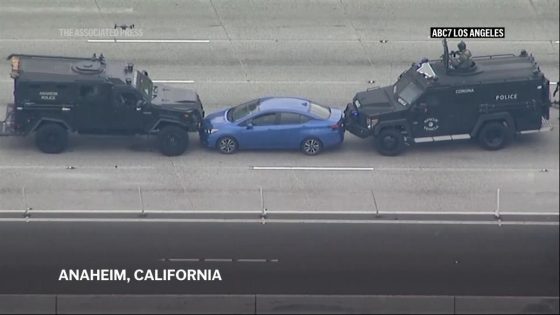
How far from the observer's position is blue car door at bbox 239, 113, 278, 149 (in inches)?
1050

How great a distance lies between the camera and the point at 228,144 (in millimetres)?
26812

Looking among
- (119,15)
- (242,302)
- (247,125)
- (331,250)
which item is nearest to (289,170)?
(247,125)

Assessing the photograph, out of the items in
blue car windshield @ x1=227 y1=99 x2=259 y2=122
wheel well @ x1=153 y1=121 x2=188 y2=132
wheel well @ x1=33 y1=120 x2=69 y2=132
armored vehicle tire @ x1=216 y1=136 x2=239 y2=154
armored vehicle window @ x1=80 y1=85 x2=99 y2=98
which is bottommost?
armored vehicle tire @ x1=216 y1=136 x2=239 y2=154

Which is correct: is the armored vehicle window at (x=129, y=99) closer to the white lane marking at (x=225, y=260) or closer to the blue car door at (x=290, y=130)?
the blue car door at (x=290, y=130)

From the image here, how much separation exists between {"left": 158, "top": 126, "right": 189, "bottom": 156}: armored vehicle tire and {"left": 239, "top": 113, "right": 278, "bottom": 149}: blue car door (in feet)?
3.58

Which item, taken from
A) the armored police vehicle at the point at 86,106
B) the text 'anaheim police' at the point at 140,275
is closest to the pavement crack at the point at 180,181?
the armored police vehicle at the point at 86,106

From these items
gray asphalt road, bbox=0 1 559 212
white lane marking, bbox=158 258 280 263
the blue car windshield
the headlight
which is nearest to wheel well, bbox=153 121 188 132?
gray asphalt road, bbox=0 1 559 212

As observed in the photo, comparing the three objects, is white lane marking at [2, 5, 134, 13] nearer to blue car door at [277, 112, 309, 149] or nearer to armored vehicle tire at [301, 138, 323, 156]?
blue car door at [277, 112, 309, 149]

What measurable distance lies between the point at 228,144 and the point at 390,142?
2.96m

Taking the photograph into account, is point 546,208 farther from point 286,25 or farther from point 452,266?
point 286,25

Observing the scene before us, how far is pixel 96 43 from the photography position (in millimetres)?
31656

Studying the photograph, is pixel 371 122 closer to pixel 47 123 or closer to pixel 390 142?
pixel 390 142

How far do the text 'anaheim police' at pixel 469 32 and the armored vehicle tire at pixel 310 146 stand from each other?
4.49m

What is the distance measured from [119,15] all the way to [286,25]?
369 centimetres
